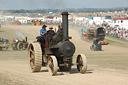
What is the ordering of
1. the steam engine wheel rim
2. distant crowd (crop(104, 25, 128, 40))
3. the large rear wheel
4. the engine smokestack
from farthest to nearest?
1. distant crowd (crop(104, 25, 128, 40))
2. the large rear wheel
3. the engine smokestack
4. the steam engine wheel rim

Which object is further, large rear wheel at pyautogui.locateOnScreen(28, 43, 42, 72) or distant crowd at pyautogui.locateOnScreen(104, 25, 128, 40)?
distant crowd at pyautogui.locateOnScreen(104, 25, 128, 40)

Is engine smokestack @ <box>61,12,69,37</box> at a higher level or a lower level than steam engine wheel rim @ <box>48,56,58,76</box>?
higher

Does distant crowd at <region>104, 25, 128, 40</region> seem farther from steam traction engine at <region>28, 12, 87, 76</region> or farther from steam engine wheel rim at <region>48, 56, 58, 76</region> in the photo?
steam engine wheel rim at <region>48, 56, 58, 76</region>

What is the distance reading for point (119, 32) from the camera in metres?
42.6

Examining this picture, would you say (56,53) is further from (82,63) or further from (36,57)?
(82,63)

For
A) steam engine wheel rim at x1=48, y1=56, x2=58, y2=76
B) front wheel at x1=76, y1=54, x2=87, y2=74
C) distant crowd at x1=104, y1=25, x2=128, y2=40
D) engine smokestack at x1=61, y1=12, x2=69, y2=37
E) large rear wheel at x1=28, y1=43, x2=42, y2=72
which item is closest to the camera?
steam engine wheel rim at x1=48, y1=56, x2=58, y2=76

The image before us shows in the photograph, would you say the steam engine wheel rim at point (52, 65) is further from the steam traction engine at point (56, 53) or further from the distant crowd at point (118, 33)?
the distant crowd at point (118, 33)

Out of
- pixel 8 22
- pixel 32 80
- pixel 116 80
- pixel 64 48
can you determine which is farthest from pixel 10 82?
pixel 8 22

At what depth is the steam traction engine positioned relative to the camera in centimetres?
1107

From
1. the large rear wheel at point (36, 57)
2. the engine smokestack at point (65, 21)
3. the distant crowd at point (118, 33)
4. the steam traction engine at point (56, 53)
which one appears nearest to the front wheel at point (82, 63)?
the steam traction engine at point (56, 53)

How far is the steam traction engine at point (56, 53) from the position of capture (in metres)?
11.1

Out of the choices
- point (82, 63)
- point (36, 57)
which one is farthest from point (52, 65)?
point (82, 63)

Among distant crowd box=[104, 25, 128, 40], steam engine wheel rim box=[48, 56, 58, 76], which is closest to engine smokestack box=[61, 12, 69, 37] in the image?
steam engine wheel rim box=[48, 56, 58, 76]

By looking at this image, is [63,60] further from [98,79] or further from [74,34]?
[74,34]
